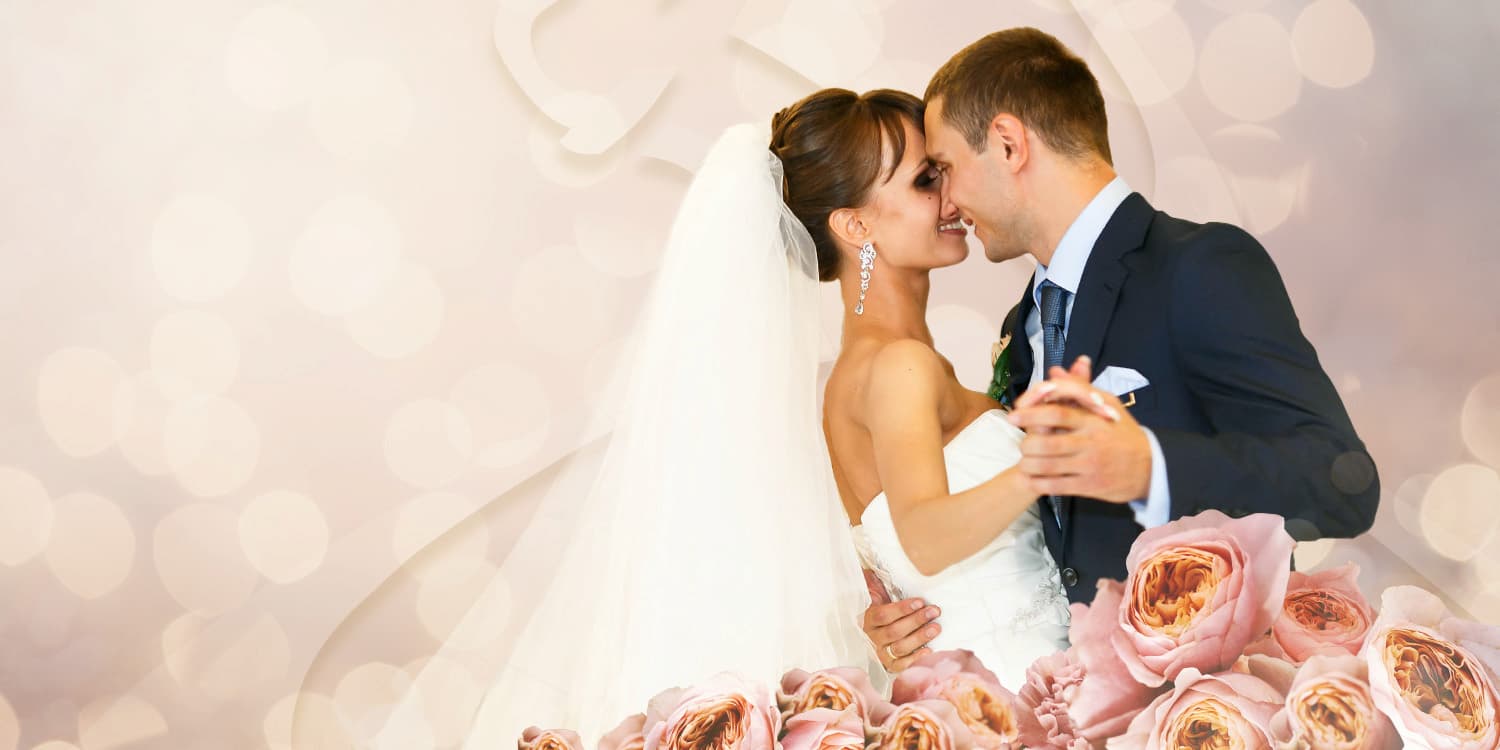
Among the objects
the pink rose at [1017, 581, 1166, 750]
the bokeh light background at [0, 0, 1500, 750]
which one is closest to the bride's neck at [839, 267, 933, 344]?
the bokeh light background at [0, 0, 1500, 750]

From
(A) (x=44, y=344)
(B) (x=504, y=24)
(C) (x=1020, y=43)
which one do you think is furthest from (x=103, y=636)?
(C) (x=1020, y=43)

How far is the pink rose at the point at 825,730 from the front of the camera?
1.08 metres

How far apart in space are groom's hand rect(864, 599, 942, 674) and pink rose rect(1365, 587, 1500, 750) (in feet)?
3.38

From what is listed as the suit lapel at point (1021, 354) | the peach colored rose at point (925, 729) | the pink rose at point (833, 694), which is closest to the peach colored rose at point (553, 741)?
the pink rose at point (833, 694)

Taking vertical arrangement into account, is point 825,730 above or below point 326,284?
below

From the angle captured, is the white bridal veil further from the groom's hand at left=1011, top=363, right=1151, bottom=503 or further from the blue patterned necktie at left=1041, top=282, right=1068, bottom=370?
the groom's hand at left=1011, top=363, right=1151, bottom=503

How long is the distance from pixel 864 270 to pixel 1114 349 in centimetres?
63

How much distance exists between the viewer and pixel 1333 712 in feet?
2.78

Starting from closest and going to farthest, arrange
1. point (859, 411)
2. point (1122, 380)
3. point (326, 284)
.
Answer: point (1122, 380), point (859, 411), point (326, 284)

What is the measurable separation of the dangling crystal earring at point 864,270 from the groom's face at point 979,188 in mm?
209

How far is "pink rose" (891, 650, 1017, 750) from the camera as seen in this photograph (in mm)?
1026

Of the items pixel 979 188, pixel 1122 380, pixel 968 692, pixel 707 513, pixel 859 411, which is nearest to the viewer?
pixel 968 692

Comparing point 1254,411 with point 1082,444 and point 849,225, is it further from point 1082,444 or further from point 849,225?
point 849,225

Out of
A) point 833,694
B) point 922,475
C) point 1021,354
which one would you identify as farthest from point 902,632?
point 833,694
